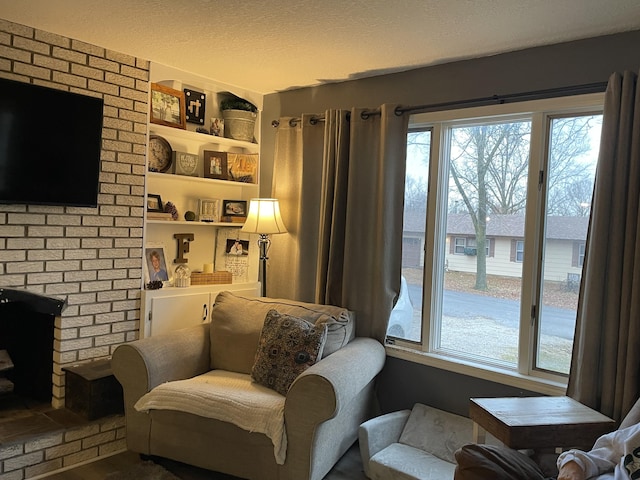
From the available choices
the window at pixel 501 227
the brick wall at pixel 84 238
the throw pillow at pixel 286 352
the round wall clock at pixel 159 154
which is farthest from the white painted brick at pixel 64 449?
the window at pixel 501 227

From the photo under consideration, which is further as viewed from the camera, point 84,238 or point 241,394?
point 84,238

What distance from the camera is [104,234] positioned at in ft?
10.0

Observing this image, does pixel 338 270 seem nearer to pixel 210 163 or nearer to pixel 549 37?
pixel 210 163

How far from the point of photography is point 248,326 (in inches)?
120

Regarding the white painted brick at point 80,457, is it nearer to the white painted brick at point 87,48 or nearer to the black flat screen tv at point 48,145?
the black flat screen tv at point 48,145

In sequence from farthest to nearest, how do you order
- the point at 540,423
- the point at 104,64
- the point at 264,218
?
the point at 264,218 → the point at 104,64 → the point at 540,423

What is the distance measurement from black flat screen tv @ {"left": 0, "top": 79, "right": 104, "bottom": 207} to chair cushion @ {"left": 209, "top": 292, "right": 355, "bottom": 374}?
3.48 ft

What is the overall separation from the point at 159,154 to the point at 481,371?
2533 millimetres

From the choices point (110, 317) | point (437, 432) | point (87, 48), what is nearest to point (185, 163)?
point (87, 48)

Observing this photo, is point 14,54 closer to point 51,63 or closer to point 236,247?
point 51,63

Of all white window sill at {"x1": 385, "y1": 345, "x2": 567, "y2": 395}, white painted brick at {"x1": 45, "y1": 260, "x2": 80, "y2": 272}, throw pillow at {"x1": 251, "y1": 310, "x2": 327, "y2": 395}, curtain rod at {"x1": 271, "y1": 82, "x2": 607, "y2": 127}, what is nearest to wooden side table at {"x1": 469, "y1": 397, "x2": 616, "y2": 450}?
white window sill at {"x1": 385, "y1": 345, "x2": 567, "y2": 395}

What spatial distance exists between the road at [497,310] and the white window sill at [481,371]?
27 centimetres

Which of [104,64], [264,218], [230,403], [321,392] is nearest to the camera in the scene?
[321,392]

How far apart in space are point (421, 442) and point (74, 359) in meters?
2.10
